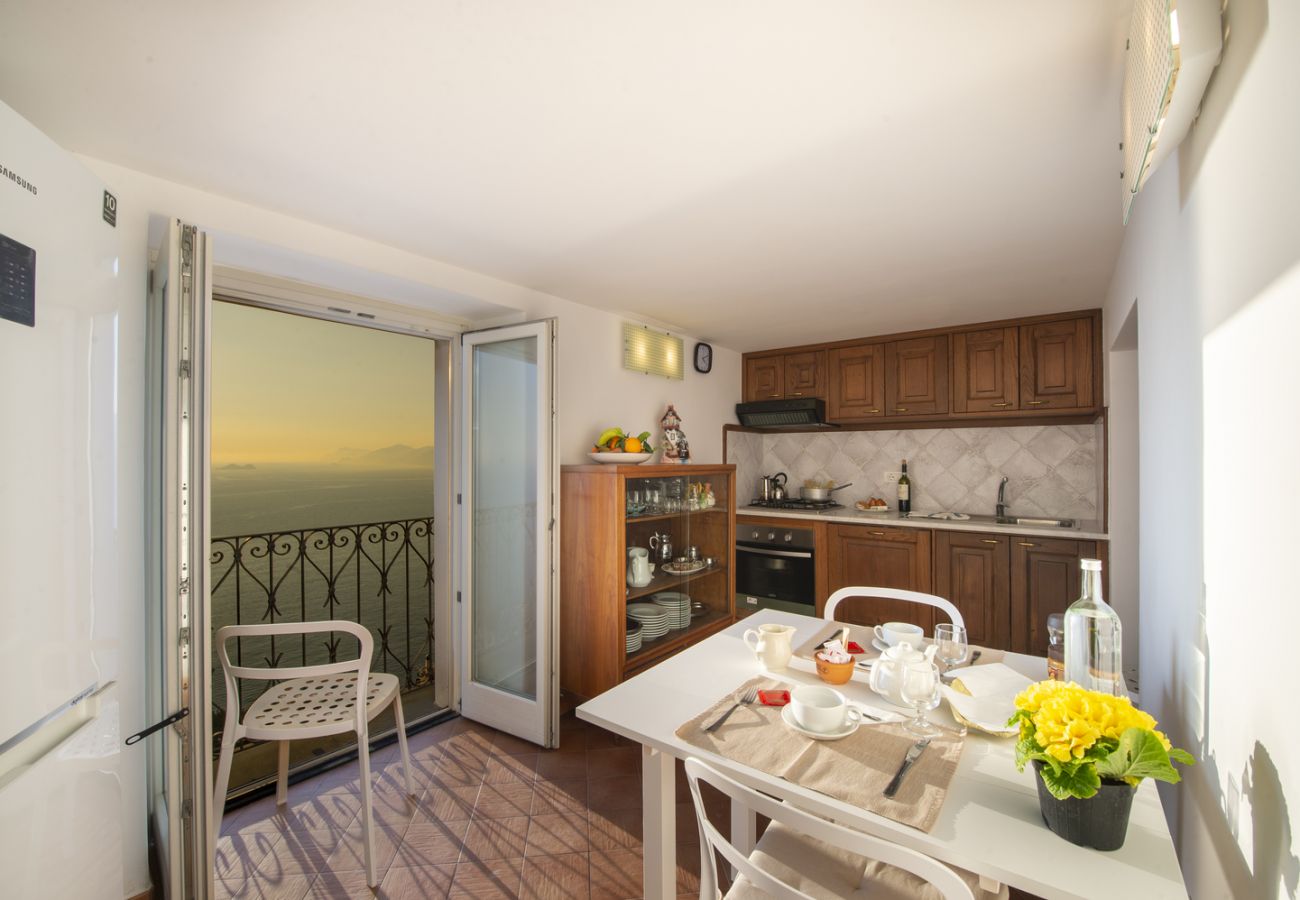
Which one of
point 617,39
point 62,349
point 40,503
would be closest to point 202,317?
point 62,349

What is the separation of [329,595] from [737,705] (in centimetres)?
319

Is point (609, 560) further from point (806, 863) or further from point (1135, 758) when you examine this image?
point (1135, 758)

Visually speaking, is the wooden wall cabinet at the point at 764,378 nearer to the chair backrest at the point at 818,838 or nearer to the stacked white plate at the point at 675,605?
Answer: the stacked white plate at the point at 675,605

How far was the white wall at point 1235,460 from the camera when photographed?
74 centimetres

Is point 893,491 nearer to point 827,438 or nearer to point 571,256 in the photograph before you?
point 827,438

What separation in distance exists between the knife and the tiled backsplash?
323 cm

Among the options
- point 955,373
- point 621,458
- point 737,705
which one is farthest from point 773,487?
point 737,705

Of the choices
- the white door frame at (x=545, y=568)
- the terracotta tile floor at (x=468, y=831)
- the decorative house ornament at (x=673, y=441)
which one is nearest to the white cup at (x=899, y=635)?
the terracotta tile floor at (x=468, y=831)

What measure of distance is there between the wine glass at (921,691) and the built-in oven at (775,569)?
2911mm

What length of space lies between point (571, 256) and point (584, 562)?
62.0 inches

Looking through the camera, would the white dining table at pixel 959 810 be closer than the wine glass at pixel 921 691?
Yes

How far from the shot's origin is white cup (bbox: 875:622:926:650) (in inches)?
67.2

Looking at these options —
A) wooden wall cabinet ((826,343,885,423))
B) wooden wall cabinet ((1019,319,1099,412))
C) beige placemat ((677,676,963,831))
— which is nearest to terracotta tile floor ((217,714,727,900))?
beige placemat ((677,676,963,831))

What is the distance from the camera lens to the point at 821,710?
1.29 metres
